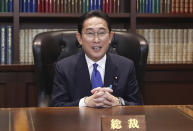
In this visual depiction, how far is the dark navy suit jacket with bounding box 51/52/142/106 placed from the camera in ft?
6.93

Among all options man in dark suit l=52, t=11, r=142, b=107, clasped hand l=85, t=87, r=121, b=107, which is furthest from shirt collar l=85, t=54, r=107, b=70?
clasped hand l=85, t=87, r=121, b=107

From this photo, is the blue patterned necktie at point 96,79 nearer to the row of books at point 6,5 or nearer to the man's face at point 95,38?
the man's face at point 95,38

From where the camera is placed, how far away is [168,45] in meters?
3.28

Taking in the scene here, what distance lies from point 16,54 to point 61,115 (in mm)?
1683

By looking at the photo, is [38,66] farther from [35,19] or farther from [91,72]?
[35,19]

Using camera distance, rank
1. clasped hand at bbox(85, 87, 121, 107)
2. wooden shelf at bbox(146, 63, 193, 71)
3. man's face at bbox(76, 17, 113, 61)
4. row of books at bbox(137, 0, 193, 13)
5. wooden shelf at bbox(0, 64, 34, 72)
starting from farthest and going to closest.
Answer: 1. row of books at bbox(137, 0, 193, 13)
2. wooden shelf at bbox(146, 63, 193, 71)
3. wooden shelf at bbox(0, 64, 34, 72)
4. man's face at bbox(76, 17, 113, 61)
5. clasped hand at bbox(85, 87, 121, 107)

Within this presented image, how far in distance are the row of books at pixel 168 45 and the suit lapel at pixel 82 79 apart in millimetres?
1218

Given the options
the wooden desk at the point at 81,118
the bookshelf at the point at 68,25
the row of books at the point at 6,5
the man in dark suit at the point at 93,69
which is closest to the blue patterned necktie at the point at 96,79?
the man in dark suit at the point at 93,69

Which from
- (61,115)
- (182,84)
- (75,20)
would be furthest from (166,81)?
(61,115)

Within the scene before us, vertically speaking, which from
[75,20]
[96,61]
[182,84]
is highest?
[75,20]

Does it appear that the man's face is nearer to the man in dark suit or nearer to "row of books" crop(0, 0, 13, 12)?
the man in dark suit

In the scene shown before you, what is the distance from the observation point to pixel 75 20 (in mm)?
3375

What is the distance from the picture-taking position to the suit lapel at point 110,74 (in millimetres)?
2145

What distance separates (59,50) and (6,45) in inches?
38.6
